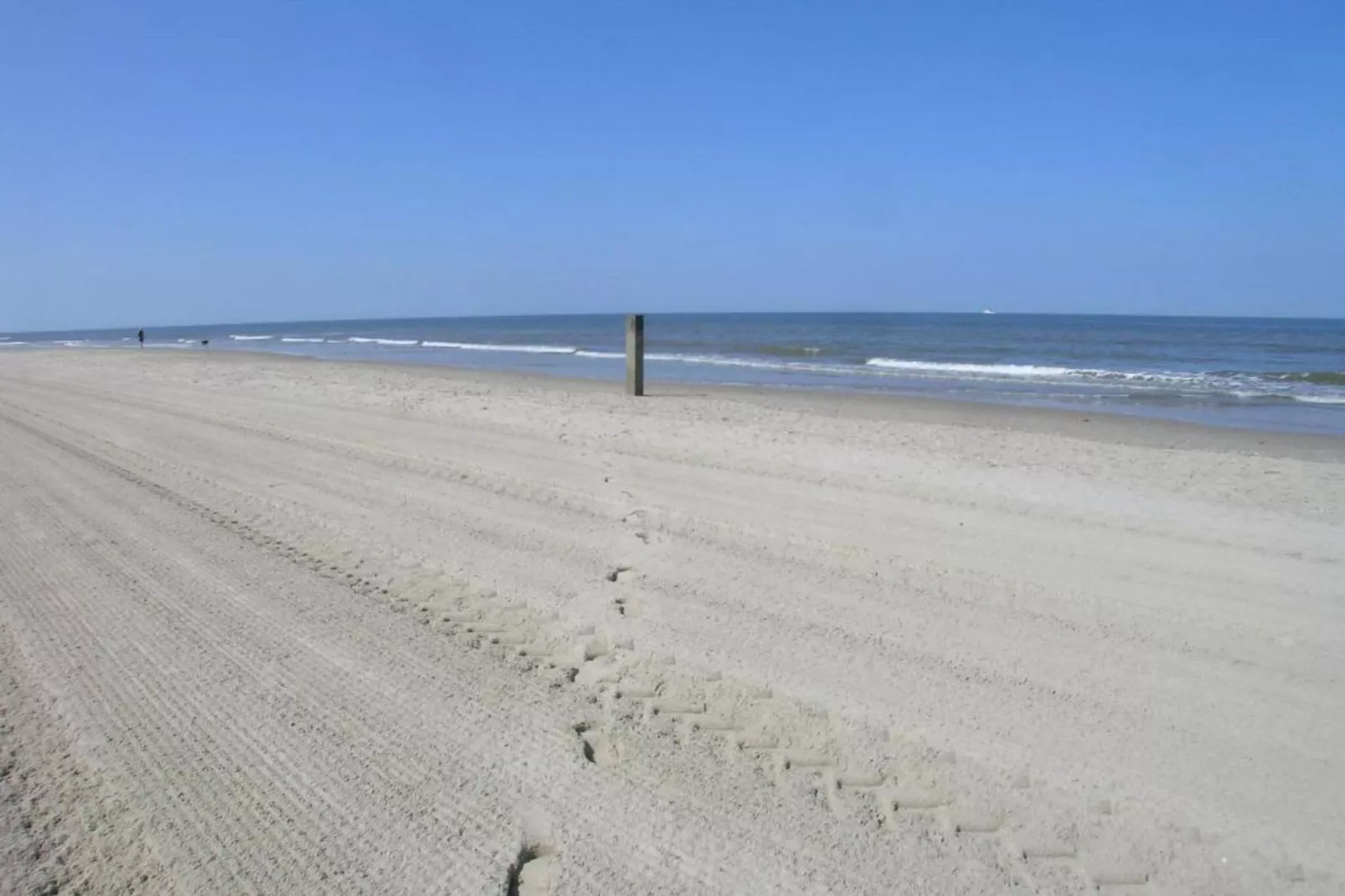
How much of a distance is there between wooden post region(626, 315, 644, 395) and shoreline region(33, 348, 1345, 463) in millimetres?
222

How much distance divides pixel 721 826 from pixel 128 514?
5585 mm

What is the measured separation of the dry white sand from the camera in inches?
102

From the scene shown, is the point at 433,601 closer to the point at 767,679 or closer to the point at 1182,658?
the point at 767,679

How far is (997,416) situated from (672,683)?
11.5 m

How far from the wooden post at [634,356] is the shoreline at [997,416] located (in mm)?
222

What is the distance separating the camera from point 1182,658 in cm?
386

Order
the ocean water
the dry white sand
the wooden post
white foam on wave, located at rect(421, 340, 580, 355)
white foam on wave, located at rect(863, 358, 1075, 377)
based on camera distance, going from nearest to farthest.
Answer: the dry white sand, the wooden post, the ocean water, white foam on wave, located at rect(863, 358, 1075, 377), white foam on wave, located at rect(421, 340, 580, 355)

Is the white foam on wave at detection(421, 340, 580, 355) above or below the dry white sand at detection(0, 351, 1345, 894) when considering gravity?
above

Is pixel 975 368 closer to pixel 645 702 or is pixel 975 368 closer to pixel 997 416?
pixel 997 416

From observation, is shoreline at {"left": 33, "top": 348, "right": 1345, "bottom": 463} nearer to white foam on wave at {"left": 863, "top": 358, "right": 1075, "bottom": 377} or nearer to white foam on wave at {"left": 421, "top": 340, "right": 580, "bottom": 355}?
white foam on wave at {"left": 863, "top": 358, "right": 1075, "bottom": 377}

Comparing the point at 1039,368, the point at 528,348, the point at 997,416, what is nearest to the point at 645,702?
the point at 997,416

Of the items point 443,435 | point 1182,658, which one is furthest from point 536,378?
point 1182,658

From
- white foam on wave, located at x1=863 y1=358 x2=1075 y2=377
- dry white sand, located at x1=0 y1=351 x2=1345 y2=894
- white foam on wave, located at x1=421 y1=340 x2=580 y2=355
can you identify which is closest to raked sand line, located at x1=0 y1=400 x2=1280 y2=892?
dry white sand, located at x1=0 y1=351 x2=1345 y2=894

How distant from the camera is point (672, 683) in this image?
11.9ft
